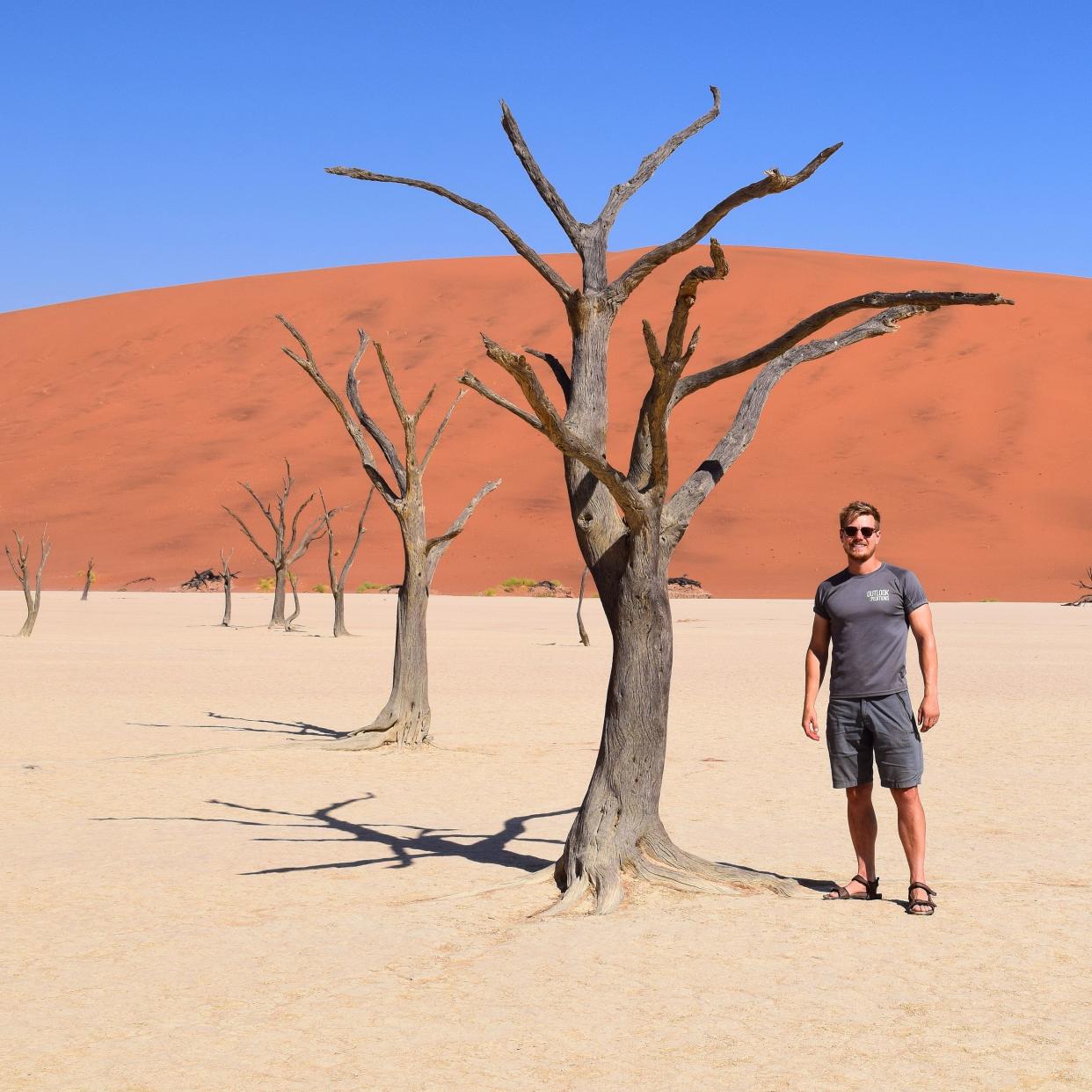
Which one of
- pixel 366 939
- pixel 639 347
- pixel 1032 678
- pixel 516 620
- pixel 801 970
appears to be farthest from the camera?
pixel 639 347

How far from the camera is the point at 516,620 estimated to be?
34125 millimetres

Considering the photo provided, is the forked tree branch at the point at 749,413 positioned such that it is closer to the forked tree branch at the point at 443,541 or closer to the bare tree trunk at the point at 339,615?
the forked tree branch at the point at 443,541

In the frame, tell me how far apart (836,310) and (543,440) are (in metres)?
59.0

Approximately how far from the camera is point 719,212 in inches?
227

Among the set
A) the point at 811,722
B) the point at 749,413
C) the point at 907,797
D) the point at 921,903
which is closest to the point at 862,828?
the point at 907,797

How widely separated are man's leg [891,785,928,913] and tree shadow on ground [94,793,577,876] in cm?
196

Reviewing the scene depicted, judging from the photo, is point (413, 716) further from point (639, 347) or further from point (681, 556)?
point (639, 347)

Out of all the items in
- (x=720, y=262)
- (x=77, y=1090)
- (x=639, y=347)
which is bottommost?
(x=77, y=1090)

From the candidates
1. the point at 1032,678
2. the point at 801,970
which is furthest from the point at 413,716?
the point at 1032,678

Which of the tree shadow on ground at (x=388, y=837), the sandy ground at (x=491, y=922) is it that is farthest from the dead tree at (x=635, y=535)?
the tree shadow on ground at (x=388, y=837)

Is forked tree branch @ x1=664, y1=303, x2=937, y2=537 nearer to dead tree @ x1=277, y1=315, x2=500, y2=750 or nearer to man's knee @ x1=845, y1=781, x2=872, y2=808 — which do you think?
man's knee @ x1=845, y1=781, x2=872, y2=808

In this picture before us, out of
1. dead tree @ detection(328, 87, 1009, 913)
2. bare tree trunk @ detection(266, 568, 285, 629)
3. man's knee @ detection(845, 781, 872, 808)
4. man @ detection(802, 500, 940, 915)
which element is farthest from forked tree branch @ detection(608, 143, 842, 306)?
bare tree trunk @ detection(266, 568, 285, 629)

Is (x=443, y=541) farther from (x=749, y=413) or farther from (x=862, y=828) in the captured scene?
(x=862, y=828)

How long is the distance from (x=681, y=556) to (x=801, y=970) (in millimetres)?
48656
